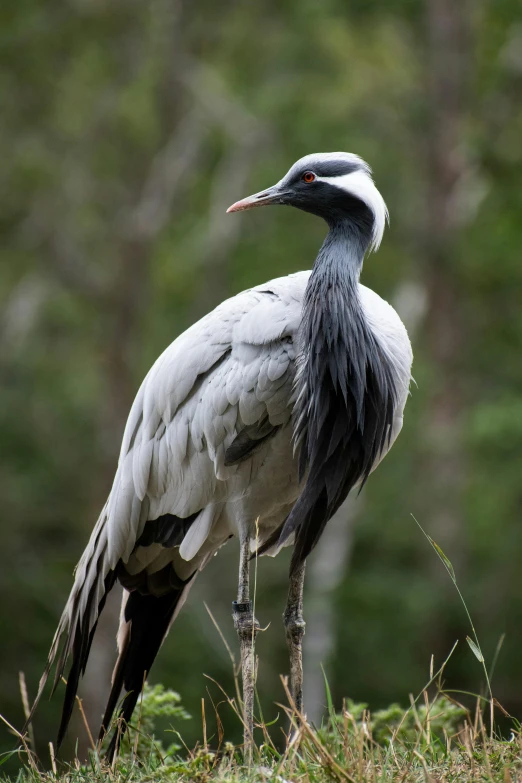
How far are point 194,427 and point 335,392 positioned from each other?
651 mm

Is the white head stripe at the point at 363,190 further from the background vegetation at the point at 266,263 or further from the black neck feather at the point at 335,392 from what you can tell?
the background vegetation at the point at 266,263

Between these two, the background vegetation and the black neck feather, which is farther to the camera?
the background vegetation

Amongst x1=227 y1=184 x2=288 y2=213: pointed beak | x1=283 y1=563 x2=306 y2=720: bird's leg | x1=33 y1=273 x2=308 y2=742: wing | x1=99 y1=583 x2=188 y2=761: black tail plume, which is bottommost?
x1=99 y1=583 x2=188 y2=761: black tail plume

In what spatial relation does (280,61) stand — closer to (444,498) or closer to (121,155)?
(121,155)

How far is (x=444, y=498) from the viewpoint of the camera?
40.9 ft

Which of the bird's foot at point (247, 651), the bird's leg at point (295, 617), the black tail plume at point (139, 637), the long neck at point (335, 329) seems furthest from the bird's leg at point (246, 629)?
the long neck at point (335, 329)

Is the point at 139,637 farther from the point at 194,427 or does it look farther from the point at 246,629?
the point at 194,427

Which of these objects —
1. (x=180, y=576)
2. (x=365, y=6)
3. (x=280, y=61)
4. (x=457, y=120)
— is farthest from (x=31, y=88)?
(x=180, y=576)

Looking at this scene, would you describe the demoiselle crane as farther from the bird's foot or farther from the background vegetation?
the background vegetation

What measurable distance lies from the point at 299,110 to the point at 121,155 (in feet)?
10.3

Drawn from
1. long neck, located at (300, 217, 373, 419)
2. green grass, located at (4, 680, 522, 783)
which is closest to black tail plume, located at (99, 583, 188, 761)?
green grass, located at (4, 680, 522, 783)

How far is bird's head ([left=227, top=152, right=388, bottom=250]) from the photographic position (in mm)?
4566

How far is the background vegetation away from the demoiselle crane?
7.12 m

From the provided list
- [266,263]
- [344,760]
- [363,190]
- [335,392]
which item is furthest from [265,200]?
[266,263]
